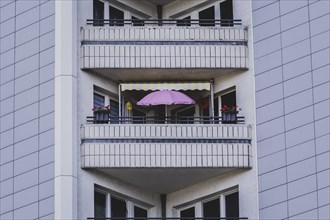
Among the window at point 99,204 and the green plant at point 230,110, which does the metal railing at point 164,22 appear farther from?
the window at point 99,204

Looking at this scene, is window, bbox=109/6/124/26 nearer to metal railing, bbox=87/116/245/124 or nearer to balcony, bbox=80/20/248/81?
balcony, bbox=80/20/248/81

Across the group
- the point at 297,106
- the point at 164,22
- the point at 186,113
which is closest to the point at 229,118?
the point at 186,113

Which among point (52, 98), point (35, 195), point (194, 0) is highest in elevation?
point (194, 0)

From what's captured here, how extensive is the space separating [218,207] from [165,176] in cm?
221

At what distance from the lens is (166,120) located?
2281 inches

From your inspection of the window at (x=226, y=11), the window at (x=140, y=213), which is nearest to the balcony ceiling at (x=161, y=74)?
the window at (x=226, y=11)

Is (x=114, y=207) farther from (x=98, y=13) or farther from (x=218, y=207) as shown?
(x=98, y=13)

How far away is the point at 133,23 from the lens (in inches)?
2334

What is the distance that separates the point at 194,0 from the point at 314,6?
588 centimetres

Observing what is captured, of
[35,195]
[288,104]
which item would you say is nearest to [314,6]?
[288,104]

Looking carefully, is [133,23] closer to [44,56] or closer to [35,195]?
[44,56]

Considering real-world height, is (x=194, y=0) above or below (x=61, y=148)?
above

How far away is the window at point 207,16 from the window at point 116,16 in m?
2.93

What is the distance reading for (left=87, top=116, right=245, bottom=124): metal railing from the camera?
Result: 2228 inches
